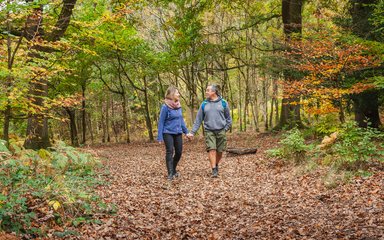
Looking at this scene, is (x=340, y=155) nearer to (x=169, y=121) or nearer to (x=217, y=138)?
(x=217, y=138)

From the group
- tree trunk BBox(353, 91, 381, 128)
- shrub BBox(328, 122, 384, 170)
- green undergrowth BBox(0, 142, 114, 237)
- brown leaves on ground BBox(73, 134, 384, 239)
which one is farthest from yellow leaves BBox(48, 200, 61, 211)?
tree trunk BBox(353, 91, 381, 128)

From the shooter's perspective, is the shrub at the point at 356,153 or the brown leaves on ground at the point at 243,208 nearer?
the brown leaves on ground at the point at 243,208

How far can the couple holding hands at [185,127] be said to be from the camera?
330 inches

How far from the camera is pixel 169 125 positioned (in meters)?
8.45

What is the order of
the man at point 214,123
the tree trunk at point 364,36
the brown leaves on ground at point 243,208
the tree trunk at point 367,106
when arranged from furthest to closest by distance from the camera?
the tree trunk at point 367,106 → the tree trunk at point 364,36 → the man at point 214,123 → the brown leaves on ground at point 243,208

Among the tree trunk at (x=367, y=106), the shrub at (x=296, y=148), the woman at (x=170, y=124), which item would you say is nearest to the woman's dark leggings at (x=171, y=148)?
the woman at (x=170, y=124)

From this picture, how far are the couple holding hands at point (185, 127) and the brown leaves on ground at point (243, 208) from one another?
55cm

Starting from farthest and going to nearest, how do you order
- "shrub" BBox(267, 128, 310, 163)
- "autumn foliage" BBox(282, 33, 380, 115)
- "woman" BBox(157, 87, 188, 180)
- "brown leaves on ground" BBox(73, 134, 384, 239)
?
1. "autumn foliage" BBox(282, 33, 380, 115)
2. "shrub" BBox(267, 128, 310, 163)
3. "woman" BBox(157, 87, 188, 180)
4. "brown leaves on ground" BBox(73, 134, 384, 239)

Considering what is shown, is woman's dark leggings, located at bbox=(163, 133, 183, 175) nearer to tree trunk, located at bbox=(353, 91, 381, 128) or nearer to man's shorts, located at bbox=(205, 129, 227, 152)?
man's shorts, located at bbox=(205, 129, 227, 152)

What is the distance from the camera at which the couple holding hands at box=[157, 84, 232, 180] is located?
330 inches

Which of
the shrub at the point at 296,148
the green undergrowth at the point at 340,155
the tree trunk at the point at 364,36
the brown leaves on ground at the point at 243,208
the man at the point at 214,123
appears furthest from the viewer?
the tree trunk at the point at 364,36

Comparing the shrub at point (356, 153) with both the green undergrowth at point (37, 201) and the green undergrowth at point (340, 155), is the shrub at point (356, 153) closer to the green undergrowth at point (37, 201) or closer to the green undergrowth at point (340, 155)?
the green undergrowth at point (340, 155)

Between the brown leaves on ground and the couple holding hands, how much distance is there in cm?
55

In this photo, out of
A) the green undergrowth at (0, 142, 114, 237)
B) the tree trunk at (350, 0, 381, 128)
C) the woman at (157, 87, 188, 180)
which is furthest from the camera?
the tree trunk at (350, 0, 381, 128)
